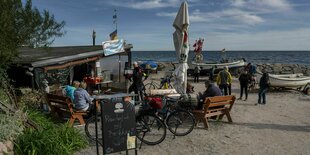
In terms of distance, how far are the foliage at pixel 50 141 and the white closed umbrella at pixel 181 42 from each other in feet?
14.5

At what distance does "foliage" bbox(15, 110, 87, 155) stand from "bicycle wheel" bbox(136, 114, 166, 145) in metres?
1.29

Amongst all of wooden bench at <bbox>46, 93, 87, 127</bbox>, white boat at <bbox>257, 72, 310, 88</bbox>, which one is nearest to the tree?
wooden bench at <bbox>46, 93, 87, 127</bbox>

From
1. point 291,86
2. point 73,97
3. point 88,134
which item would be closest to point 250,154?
point 88,134

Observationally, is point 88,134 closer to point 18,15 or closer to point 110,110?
point 110,110

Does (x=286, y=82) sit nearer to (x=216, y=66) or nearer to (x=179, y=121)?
(x=216, y=66)

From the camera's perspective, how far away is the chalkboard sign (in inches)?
220

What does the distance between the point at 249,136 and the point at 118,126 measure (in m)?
3.87

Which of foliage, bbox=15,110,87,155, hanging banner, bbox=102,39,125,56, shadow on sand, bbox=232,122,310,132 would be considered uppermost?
hanging banner, bbox=102,39,125,56

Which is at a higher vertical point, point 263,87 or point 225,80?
point 225,80

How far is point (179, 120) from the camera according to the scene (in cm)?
786

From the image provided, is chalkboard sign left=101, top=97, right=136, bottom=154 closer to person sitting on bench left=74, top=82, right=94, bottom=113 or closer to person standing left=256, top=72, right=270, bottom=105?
person sitting on bench left=74, top=82, right=94, bottom=113

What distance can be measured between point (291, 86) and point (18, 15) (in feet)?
46.6

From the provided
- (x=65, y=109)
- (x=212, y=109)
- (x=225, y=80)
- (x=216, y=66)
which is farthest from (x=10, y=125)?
(x=216, y=66)

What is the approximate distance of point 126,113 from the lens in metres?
5.79
